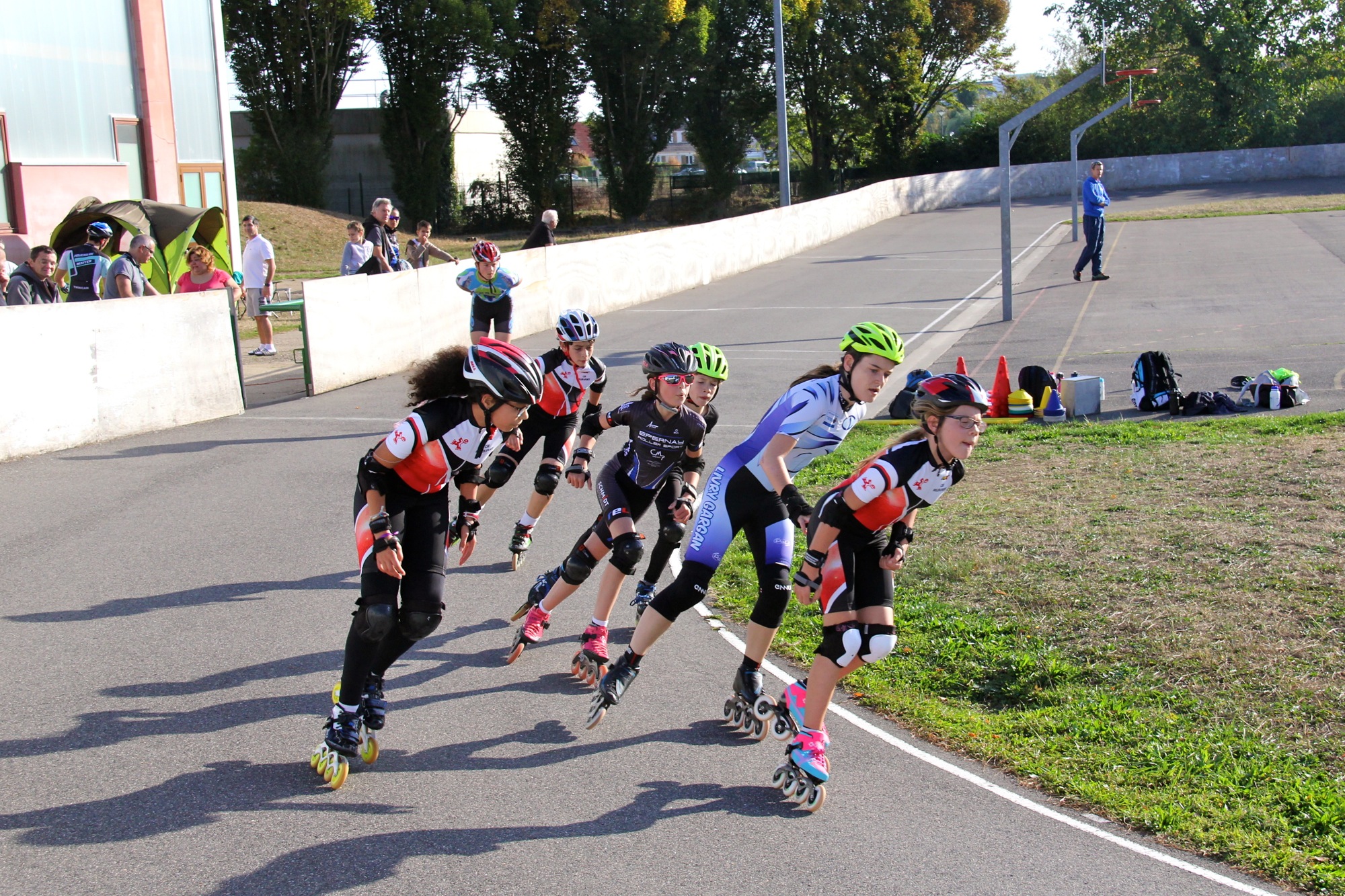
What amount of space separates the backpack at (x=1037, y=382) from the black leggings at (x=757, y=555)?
8663 millimetres

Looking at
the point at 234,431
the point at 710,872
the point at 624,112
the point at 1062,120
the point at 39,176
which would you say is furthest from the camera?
the point at 1062,120

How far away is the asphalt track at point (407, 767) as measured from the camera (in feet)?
15.3

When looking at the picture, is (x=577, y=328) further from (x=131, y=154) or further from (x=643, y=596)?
(x=131, y=154)

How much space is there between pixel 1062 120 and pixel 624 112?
25850 mm

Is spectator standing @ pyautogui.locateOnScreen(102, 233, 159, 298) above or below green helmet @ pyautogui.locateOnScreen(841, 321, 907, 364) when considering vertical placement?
above

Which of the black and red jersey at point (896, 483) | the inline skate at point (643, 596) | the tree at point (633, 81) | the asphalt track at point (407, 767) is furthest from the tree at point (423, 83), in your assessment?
the black and red jersey at point (896, 483)

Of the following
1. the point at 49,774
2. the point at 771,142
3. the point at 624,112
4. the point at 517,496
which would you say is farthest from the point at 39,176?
the point at 771,142

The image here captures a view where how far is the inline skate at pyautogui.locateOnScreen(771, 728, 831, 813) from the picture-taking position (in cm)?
524

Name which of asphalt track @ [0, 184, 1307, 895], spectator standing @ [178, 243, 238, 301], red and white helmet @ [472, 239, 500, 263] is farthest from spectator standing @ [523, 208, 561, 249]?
asphalt track @ [0, 184, 1307, 895]

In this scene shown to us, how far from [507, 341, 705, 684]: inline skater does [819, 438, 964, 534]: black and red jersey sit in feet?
4.63

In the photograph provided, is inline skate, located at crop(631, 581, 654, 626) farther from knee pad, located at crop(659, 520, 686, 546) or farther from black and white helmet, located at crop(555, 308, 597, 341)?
black and white helmet, located at crop(555, 308, 597, 341)

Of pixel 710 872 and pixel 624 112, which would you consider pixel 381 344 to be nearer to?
pixel 710 872

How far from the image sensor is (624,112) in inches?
2260

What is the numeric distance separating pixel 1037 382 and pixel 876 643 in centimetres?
957
